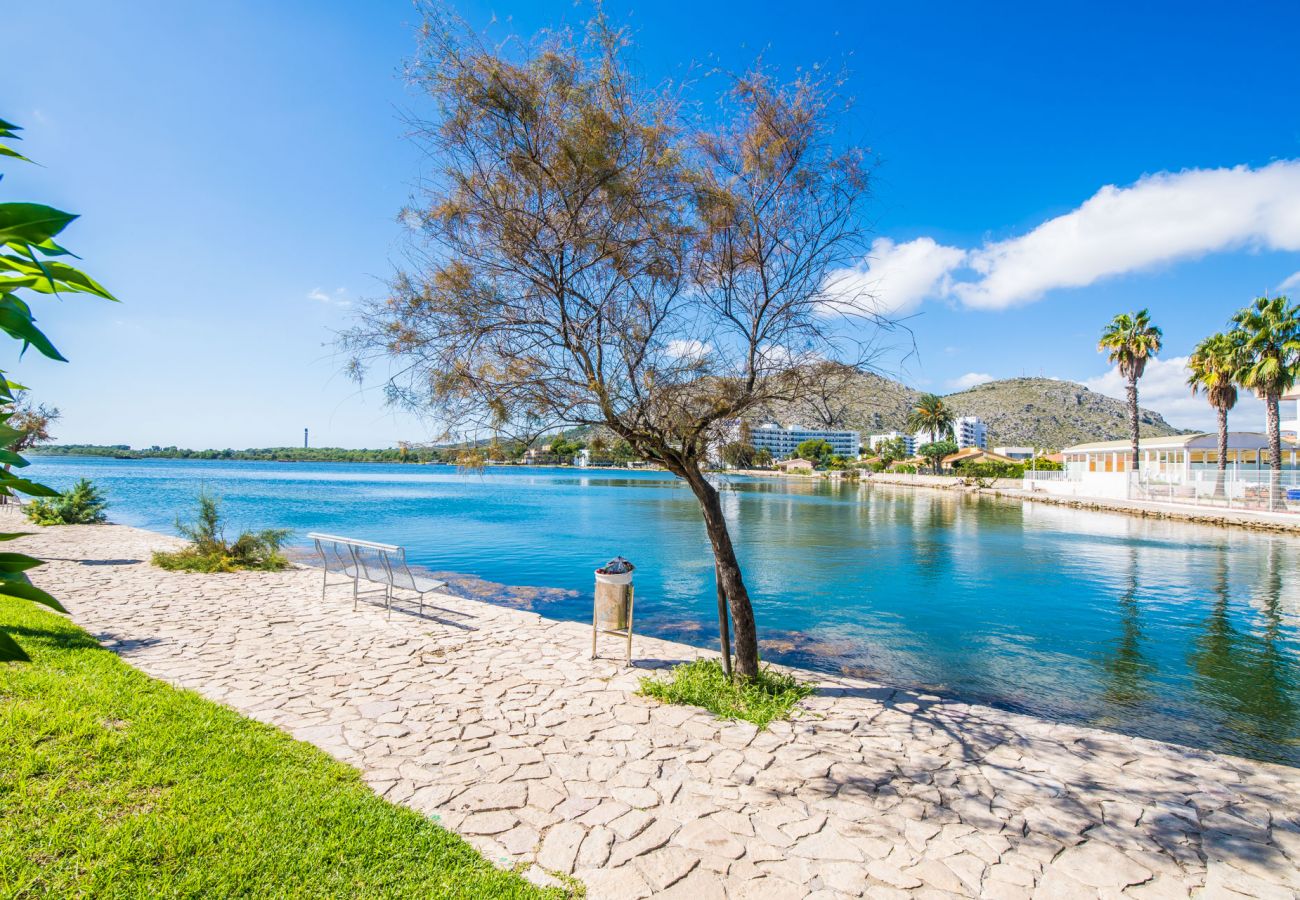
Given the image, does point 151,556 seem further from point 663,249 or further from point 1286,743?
point 1286,743

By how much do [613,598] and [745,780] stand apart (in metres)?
3.30

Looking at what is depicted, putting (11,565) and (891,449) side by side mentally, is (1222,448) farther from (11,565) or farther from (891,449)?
(891,449)

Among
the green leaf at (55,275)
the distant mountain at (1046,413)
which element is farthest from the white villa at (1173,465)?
the distant mountain at (1046,413)

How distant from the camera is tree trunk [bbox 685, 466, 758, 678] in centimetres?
647

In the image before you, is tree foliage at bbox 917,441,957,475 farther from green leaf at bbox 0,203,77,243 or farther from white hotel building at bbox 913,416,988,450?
green leaf at bbox 0,203,77,243

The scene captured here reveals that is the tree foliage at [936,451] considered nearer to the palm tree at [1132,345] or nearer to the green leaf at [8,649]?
the palm tree at [1132,345]

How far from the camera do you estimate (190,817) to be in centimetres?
365

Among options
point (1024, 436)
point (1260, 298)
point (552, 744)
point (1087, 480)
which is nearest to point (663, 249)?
point (552, 744)

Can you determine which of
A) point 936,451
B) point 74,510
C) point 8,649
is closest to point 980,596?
point 8,649

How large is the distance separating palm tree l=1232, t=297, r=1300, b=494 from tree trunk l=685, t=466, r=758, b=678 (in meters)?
37.9

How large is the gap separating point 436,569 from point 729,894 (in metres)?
15.6

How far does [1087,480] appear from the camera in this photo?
4884 centimetres

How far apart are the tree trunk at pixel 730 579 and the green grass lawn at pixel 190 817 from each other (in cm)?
355

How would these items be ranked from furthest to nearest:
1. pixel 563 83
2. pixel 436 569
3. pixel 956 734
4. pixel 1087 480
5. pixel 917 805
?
pixel 1087 480 < pixel 436 569 < pixel 956 734 < pixel 563 83 < pixel 917 805
